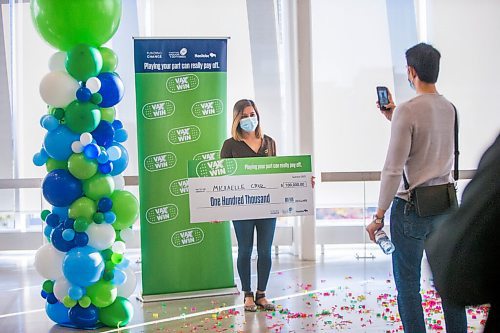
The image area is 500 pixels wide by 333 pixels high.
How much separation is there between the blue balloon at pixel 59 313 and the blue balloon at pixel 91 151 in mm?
1120

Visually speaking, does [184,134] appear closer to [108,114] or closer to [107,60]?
[108,114]

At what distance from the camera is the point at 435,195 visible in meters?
3.09

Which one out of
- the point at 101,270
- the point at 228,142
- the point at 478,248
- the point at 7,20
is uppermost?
the point at 7,20

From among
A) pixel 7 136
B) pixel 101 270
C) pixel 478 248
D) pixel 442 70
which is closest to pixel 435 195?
pixel 478 248

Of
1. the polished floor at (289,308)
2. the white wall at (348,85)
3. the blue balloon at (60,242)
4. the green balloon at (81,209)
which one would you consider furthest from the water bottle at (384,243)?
the white wall at (348,85)

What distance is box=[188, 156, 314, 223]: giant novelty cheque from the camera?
5102 millimetres

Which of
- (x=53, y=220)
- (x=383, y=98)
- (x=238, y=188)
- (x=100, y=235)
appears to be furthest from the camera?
(x=238, y=188)

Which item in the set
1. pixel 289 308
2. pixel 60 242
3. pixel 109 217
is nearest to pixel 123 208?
pixel 109 217

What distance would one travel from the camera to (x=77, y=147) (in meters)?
4.38

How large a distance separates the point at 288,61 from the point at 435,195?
191 inches

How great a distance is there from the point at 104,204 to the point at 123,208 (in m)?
0.17

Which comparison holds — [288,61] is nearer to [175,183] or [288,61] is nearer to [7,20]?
[175,183]

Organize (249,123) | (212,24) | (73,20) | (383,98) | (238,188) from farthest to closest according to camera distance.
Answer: (212,24)
(238,188)
(249,123)
(73,20)
(383,98)

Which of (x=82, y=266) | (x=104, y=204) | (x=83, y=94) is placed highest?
(x=83, y=94)
